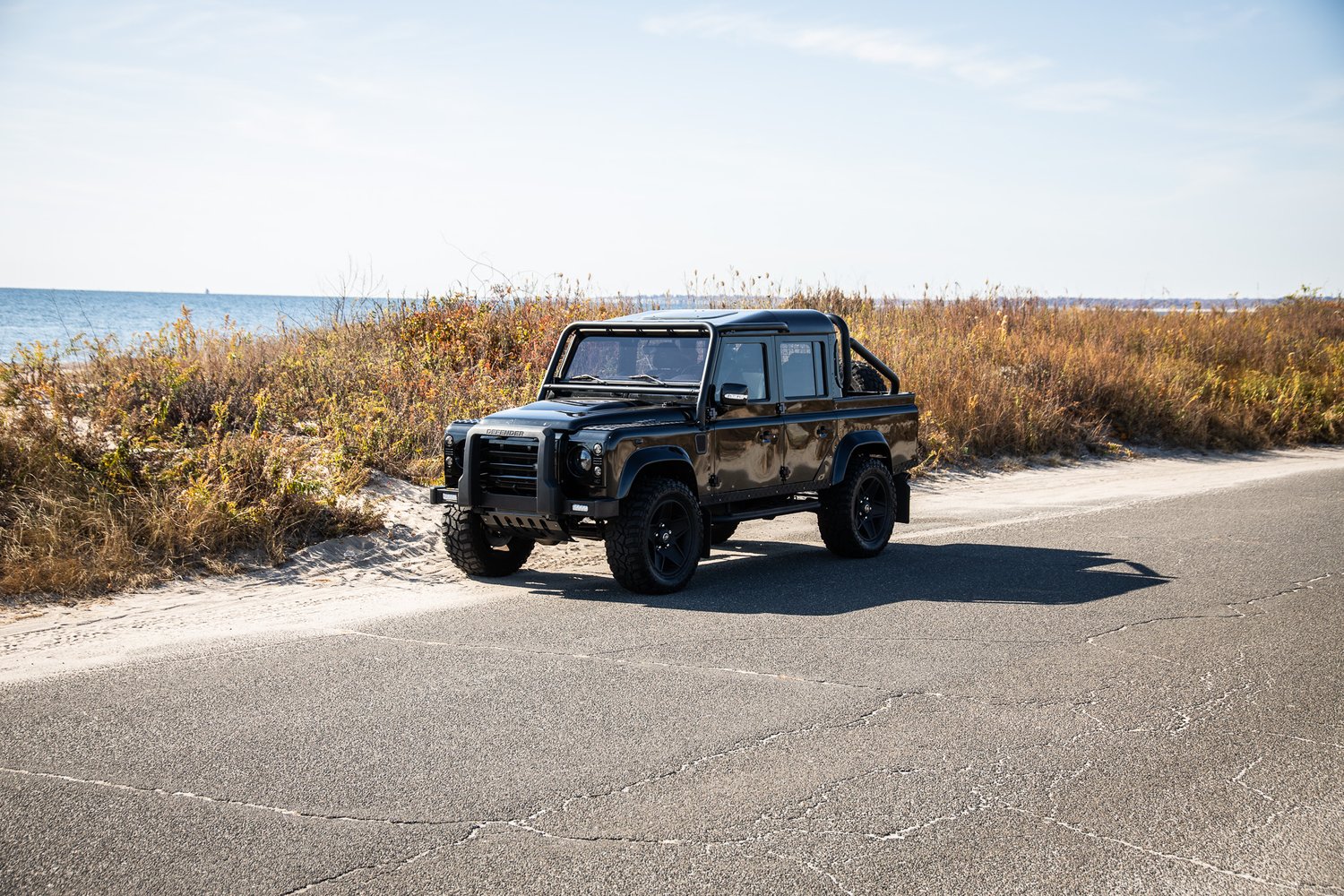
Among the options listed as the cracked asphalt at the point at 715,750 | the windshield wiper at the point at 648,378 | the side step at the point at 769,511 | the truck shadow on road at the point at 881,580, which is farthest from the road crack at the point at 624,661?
the windshield wiper at the point at 648,378

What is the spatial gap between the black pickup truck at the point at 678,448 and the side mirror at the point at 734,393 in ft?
0.04

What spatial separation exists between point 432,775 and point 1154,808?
291 cm

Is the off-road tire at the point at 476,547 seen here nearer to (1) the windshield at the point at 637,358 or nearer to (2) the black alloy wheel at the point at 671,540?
(2) the black alloy wheel at the point at 671,540

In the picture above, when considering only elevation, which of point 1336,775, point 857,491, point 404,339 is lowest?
point 1336,775

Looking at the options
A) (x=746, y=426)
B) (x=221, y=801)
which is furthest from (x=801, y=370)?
(x=221, y=801)

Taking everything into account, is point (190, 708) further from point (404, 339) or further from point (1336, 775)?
point (404, 339)

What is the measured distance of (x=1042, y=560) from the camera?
9992 millimetres

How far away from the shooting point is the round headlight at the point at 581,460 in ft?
27.4

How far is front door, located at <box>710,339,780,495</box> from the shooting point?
9203 mm

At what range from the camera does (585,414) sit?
8.62 metres

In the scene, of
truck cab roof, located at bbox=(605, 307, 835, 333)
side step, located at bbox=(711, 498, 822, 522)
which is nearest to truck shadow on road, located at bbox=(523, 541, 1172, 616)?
side step, located at bbox=(711, 498, 822, 522)

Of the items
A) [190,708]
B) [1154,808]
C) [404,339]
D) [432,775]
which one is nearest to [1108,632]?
[1154,808]

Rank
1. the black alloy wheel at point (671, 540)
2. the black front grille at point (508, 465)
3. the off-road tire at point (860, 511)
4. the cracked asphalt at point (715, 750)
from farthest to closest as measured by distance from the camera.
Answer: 1. the off-road tire at point (860, 511)
2. the black alloy wheel at point (671, 540)
3. the black front grille at point (508, 465)
4. the cracked asphalt at point (715, 750)

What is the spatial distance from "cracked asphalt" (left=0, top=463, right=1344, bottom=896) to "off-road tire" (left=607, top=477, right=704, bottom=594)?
0.64ft
